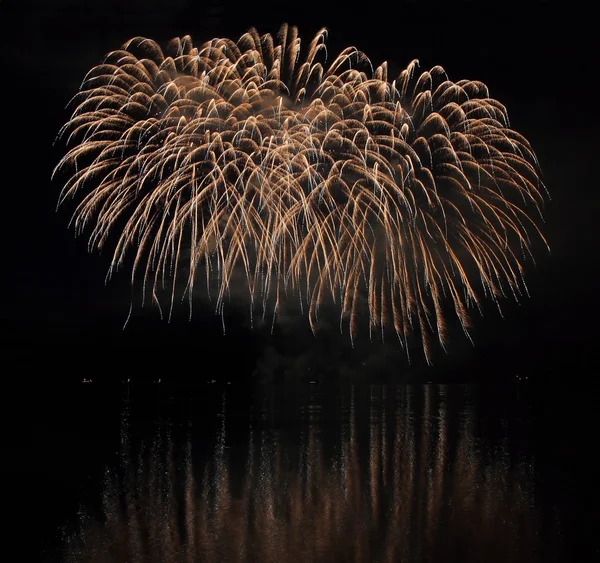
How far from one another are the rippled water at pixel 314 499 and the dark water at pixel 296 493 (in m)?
0.04

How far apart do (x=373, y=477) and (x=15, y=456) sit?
1007 cm

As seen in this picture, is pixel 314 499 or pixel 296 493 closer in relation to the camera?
pixel 314 499

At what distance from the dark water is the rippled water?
4cm

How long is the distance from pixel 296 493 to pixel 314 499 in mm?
666

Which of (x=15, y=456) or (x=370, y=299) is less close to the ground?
(x=370, y=299)

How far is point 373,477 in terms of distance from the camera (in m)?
15.8

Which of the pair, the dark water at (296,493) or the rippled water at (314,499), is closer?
the rippled water at (314,499)

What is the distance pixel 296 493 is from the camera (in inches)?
551

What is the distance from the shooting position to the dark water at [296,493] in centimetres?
1009

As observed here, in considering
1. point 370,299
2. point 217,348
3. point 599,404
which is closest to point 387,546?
point 370,299

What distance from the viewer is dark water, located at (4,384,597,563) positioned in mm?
10086

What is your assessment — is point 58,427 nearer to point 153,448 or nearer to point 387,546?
point 153,448

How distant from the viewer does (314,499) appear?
13.4 m

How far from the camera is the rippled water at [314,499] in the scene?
9.98m
